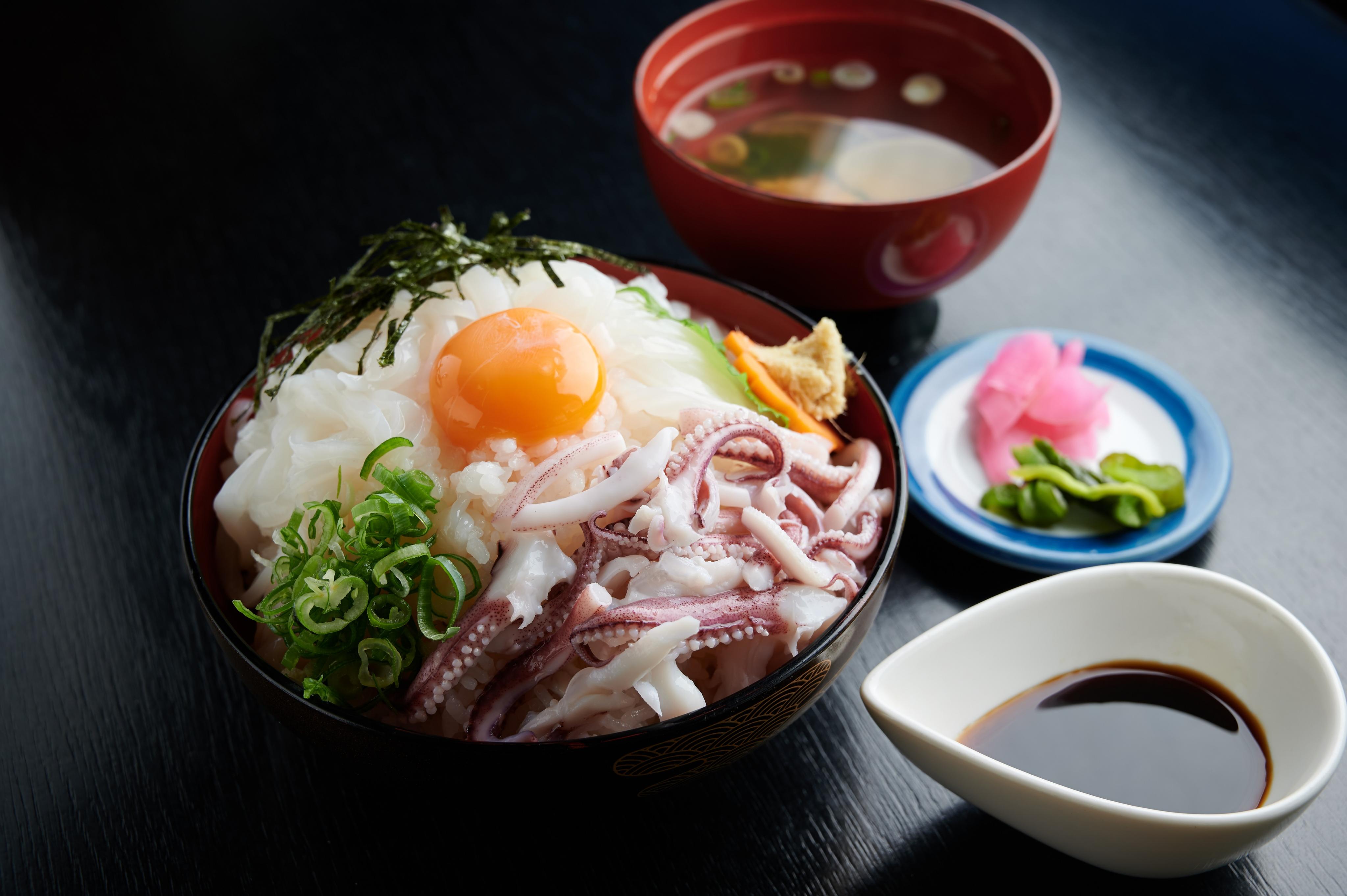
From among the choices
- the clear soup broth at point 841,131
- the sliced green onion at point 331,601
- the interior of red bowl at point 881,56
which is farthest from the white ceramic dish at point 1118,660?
the interior of red bowl at point 881,56

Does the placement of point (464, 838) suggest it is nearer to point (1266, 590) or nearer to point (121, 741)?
point (121, 741)

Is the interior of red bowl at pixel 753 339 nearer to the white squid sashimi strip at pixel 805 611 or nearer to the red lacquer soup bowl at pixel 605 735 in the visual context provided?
the red lacquer soup bowl at pixel 605 735

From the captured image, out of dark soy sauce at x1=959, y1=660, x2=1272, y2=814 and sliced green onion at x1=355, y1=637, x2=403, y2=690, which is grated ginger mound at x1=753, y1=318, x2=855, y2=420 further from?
sliced green onion at x1=355, y1=637, x2=403, y2=690

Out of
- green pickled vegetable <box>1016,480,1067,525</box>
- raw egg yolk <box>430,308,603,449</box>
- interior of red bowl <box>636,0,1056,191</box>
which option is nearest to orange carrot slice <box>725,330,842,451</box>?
A: raw egg yolk <box>430,308,603,449</box>

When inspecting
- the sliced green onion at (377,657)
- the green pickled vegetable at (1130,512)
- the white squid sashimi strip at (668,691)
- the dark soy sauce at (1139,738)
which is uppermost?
the sliced green onion at (377,657)

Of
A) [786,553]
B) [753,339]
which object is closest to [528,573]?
[786,553]

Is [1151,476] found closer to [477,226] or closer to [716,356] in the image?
[716,356]
